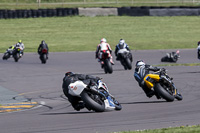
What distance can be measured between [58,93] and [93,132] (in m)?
6.94

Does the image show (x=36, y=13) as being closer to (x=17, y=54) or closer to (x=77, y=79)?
(x=17, y=54)

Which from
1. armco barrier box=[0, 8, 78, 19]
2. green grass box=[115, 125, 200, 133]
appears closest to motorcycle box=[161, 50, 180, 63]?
armco barrier box=[0, 8, 78, 19]

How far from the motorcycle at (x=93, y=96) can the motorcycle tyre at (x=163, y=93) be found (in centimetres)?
176

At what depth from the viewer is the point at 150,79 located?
47.0 feet

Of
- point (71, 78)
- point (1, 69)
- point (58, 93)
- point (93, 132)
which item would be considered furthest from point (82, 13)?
point (93, 132)

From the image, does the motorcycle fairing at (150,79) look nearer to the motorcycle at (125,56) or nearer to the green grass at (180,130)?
the green grass at (180,130)

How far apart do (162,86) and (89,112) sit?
243 cm

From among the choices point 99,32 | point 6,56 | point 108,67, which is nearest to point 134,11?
point 99,32

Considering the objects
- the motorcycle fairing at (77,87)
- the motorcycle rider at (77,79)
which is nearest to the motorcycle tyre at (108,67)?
the motorcycle rider at (77,79)

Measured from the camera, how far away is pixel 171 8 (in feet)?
154

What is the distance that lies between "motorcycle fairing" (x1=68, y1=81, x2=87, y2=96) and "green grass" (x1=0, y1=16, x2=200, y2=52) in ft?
79.4

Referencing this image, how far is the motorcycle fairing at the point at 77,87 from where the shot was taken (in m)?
12.2

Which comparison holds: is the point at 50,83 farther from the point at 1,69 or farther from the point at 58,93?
the point at 1,69

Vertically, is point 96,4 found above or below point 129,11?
above
